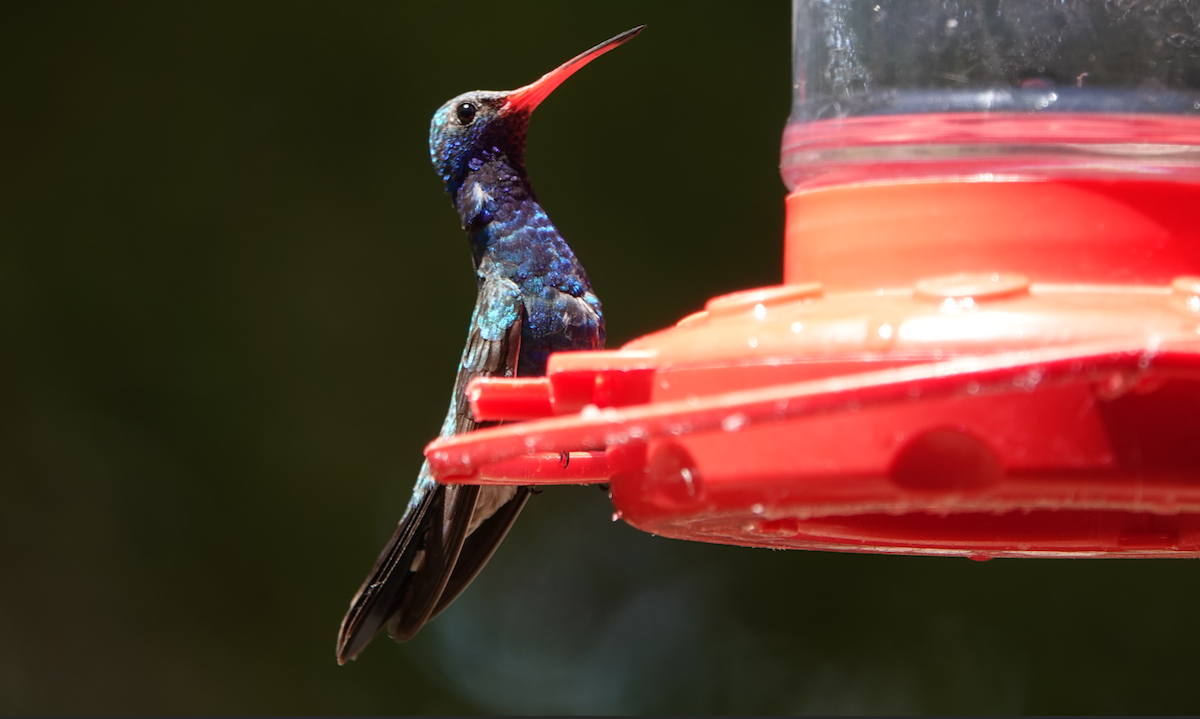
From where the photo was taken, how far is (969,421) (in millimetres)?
965

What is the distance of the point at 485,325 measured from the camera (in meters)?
2.90

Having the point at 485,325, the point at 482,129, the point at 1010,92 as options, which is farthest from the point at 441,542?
the point at 1010,92

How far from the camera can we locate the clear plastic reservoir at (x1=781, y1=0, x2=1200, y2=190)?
130 cm

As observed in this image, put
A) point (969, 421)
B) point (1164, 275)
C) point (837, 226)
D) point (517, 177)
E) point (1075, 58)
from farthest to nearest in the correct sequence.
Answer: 1. point (517, 177)
2. point (1075, 58)
3. point (837, 226)
4. point (1164, 275)
5. point (969, 421)

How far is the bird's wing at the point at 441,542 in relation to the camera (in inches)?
107

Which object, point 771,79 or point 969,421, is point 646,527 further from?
point 771,79

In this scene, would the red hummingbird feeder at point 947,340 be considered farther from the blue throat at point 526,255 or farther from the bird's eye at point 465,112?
the bird's eye at point 465,112

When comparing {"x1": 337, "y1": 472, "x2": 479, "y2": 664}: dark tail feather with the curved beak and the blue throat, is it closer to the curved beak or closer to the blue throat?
the blue throat

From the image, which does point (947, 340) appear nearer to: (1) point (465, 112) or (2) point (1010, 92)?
(2) point (1010, 92)

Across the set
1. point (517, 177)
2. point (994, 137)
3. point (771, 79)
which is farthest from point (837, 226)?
point (771, 79)

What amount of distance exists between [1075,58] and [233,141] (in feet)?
11.9

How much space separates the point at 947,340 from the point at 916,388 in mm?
116

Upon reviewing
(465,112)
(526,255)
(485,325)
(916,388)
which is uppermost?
(465,112)

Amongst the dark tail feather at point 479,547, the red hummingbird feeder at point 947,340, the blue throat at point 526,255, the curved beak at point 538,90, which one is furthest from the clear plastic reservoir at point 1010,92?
the dark tail feather at point 479,547
